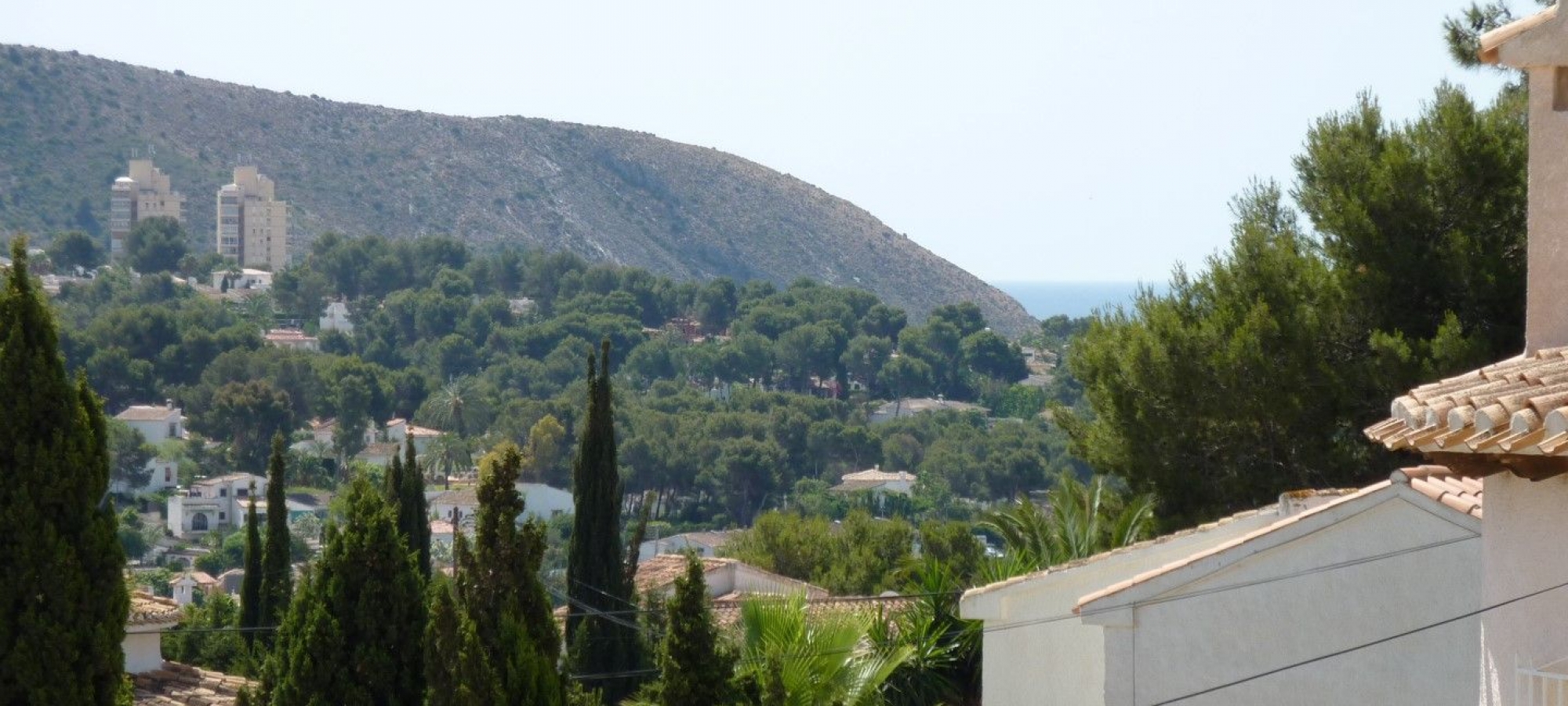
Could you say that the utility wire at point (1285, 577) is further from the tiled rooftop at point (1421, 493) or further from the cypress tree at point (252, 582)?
the cypress tree at point (252, 582)

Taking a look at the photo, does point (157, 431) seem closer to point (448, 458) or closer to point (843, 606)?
point (448, 458)

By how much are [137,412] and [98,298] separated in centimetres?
1995

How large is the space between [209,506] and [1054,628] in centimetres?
5314

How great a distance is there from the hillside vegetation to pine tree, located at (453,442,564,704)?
99.9 metres

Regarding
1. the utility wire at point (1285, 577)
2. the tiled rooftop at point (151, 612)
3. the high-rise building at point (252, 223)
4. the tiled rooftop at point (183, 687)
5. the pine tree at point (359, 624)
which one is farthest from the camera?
the high-rise building at point (252, 223)

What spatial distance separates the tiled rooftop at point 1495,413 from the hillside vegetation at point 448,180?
103817 mm

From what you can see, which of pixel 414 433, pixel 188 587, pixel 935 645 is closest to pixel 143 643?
pixel 935 645

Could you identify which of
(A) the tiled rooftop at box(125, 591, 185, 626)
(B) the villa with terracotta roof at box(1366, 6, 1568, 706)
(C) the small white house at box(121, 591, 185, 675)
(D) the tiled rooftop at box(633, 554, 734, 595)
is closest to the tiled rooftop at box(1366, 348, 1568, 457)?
(B) the villa with terracotta roof at box(1366, 6, 1568, 706)

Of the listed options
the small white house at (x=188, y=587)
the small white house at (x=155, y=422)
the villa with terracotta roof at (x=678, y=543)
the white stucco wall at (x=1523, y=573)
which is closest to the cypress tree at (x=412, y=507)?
the white stucco wall at (x=1523, y=573)

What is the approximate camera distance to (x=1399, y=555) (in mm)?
6238

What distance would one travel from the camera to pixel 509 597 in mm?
7094

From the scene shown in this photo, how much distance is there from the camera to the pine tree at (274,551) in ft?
51.9

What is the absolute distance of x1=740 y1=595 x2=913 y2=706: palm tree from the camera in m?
7.64

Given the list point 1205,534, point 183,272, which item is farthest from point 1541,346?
point 183,272
